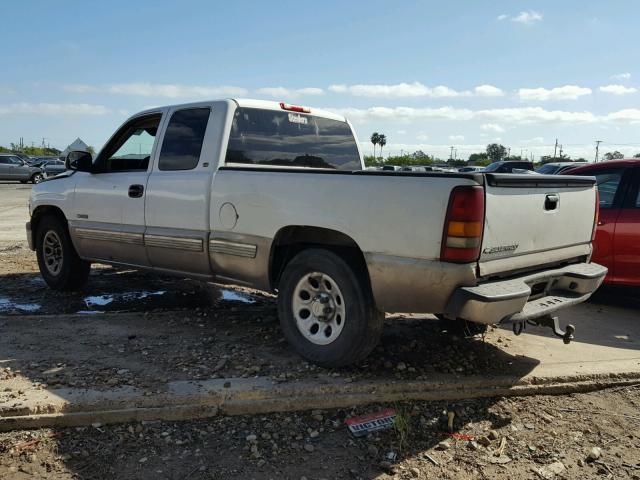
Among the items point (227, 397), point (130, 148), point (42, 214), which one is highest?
point (130, 148)

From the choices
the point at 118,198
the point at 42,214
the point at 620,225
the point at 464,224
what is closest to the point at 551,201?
the point at 464,224

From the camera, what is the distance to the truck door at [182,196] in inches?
189

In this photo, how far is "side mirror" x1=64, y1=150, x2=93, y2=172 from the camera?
5.98 metres

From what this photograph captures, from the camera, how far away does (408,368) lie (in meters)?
4.17

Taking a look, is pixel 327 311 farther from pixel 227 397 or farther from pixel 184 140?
pixel 184 140

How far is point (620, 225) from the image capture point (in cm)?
607

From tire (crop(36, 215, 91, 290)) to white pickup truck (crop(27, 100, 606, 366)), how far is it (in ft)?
0.94

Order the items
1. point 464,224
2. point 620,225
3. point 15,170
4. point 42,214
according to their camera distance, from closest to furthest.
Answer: point 464,224 → point 620,225 → point 42,214 → point 15,170

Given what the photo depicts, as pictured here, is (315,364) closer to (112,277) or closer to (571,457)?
(571,457)

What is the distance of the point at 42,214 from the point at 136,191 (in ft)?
6.57

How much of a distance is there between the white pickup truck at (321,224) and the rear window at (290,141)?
0.04 ft

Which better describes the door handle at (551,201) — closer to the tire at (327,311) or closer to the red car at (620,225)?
the tire at (327,311)

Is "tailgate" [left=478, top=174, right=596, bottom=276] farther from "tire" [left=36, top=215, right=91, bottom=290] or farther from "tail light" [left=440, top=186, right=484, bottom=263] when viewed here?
"tire" [left=36, top=215, right=91, bottom=290]

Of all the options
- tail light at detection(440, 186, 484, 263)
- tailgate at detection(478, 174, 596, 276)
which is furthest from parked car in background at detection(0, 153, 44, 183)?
tail light at detection(440, 186, 484, 263)
